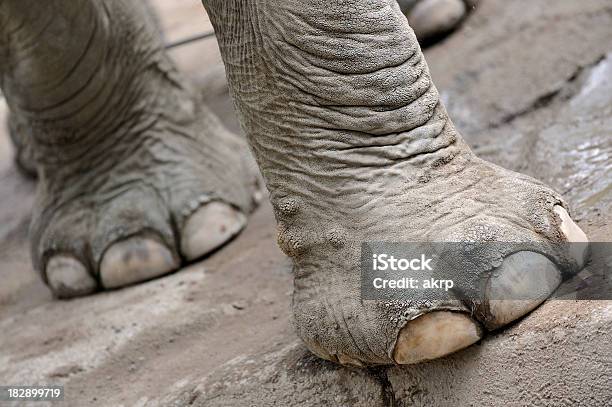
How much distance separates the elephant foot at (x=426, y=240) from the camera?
3.45 ft

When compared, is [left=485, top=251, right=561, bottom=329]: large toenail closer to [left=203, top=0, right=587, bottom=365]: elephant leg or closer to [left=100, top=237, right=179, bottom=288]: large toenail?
[left=203, top=0, right=587, bottom=365]: elephant leg

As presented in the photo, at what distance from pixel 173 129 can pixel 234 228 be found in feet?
0.91

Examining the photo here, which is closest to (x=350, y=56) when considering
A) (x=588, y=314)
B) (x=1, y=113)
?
(x=588, y=314)

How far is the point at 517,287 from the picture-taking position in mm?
1056

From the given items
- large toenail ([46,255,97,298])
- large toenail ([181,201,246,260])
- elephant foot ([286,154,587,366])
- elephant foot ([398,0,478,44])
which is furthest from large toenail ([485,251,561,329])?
elephant foot ([398,0,478,44])

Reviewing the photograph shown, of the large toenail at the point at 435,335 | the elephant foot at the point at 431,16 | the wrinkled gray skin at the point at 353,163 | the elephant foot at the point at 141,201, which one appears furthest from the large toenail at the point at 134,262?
the elephant foot at the point at 431,16

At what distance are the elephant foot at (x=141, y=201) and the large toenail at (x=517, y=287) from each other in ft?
2.84

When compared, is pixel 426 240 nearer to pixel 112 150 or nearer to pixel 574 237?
pixel 574 237

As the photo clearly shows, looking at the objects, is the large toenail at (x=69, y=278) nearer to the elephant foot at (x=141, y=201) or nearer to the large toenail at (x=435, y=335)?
the elephant foot at (x=141, y=201)

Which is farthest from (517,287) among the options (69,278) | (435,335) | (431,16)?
(431,16)

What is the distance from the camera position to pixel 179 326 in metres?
1.54

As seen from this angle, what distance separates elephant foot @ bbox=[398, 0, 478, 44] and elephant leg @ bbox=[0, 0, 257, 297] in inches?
23.5

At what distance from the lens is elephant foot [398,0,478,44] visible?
241 centimetres

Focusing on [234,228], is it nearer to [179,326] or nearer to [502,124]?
[179,326]
